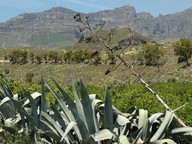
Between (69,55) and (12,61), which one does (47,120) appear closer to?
(69,55)

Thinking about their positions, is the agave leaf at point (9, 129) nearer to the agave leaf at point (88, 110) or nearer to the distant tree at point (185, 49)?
the agave leaf at point (88, 110)

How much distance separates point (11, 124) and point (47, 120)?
1.23m

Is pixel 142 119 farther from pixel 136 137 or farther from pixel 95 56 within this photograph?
pixel 95 56

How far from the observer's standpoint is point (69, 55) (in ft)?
230

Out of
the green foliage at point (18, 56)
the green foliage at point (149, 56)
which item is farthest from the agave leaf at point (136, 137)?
the green foliage at point (18, 56)

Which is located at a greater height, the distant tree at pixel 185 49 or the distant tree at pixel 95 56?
the distant tree at pixel 95 56

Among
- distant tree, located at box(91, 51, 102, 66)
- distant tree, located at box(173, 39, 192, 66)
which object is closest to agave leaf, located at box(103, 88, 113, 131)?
distant tree, located at box(91, 51, 102, 66)

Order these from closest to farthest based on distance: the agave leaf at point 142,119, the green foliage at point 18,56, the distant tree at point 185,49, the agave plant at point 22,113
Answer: the agave leaf at point 142,119 < the agave plant at point 22,113 < the distant tree at point 185,49 < the green foliage at point 18,56

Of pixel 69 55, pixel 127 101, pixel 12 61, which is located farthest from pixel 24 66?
pixel 127 101

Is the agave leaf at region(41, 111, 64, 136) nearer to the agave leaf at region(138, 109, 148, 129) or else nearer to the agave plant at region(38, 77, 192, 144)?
the agave plant at region(38, 77, 192, 144)

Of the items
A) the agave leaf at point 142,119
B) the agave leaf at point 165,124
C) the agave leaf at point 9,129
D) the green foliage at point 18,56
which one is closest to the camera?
the agave leaf at point 165,124

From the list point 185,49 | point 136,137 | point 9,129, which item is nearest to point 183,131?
point 136,137

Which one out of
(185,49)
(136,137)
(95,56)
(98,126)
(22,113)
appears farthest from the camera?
(185,49)

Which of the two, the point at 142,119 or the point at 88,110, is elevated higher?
the point at 88,110
